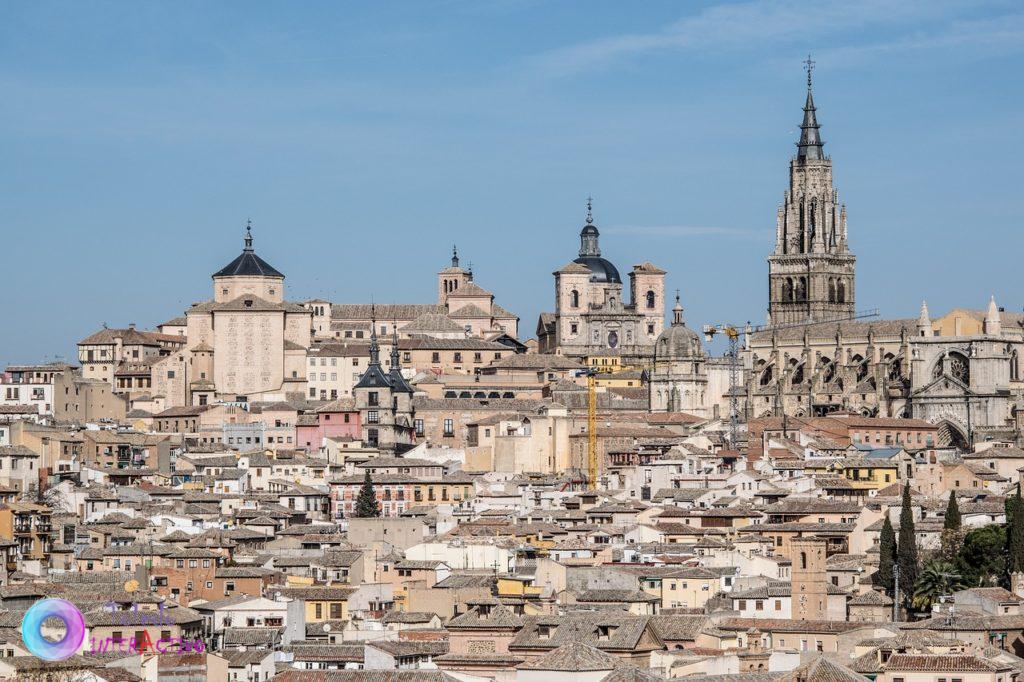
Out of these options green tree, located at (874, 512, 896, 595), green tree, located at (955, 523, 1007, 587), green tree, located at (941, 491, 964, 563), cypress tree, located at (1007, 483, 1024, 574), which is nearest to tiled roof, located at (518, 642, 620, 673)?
green tree, located at (874, 512, 896, 595)

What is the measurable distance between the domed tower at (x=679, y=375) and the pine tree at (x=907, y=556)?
55.2 m

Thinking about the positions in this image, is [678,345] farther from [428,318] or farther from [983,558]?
[983,558]

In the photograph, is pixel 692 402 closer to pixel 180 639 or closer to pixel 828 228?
pixel 828 228

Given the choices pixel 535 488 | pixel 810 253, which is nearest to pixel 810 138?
pixel 810 253

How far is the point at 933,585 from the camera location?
6781 centimetres

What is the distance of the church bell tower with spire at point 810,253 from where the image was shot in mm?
155000

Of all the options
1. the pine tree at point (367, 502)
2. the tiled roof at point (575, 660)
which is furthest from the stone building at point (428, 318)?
the tiled roof at point (575, 660)

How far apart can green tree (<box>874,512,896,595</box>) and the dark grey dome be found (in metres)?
85.3

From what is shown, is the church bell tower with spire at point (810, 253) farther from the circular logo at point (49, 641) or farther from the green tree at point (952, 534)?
the circular logo at point (49, 641)

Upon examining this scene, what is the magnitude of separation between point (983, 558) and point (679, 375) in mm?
57811

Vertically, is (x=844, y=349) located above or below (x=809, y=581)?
above

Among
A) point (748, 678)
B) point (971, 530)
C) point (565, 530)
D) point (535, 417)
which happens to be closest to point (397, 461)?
point (535, 417)

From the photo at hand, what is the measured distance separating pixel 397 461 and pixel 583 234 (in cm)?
6093

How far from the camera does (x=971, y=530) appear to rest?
74562mm
